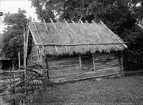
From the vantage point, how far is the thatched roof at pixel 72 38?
1199cm

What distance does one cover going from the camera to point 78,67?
13.0m

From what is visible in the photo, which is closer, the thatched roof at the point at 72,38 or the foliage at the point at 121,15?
the thatched roof at the point at 72,38

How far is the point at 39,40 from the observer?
11.9 m

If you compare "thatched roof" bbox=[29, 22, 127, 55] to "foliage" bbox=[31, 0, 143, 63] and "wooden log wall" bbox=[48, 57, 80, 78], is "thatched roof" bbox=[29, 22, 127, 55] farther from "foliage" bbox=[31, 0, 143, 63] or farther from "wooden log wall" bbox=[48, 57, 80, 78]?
"foliage" bbox=[31, 0, 143, 63]

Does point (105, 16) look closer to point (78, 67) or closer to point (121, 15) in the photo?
point (121, 15)

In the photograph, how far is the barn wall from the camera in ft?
40.0

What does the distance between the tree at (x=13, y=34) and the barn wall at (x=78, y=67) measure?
13.7m

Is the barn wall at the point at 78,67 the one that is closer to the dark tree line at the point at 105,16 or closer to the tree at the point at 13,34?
the dark tree line at the point at 105,16

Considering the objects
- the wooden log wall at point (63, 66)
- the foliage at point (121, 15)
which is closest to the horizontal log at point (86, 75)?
the wooden log wall at point (63, 66)

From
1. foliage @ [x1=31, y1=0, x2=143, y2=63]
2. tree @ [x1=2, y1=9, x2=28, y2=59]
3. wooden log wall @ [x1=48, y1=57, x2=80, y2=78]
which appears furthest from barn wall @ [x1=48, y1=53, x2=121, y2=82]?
tree @ [x1=2, y1=9, x2=28, y2=59]

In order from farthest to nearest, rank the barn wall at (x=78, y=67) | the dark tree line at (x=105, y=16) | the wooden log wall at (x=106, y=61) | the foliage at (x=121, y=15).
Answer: the dark tree line at (x=105, y=16), the foliage at (x=121, y=15), the wooden log wall at (x=106, y=61), the barn wall at (x=78, y=67)

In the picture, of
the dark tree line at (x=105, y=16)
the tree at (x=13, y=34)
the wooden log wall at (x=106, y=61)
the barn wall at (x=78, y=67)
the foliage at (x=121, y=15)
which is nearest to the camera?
the barn wall at (x=78, y=67)

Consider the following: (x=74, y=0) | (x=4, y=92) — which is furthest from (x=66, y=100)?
(x=74, y=0)

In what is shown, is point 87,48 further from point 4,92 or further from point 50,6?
point 50,6
